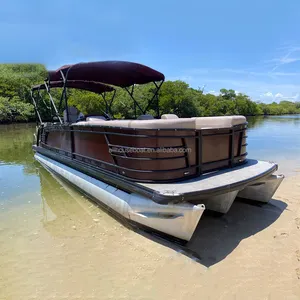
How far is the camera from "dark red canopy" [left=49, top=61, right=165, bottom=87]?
221 inches

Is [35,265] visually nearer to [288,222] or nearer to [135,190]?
[135,190]

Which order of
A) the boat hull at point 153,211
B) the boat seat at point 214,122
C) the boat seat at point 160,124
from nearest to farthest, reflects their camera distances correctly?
the boat hull at point 153,211, the boat seat at point 160,124, the boat seat at point 214,122

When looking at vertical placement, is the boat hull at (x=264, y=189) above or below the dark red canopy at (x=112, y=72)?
below

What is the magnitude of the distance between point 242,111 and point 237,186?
8627cm

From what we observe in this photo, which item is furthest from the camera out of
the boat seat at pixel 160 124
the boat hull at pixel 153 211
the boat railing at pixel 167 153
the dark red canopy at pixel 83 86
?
the dark red canopy at pixel 83 86

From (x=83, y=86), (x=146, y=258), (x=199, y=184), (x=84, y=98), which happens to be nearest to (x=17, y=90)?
(x=84, y=98)

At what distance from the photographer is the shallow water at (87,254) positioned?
107 inches

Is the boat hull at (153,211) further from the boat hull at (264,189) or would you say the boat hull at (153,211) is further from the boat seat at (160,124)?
the boat hull at (264,189)

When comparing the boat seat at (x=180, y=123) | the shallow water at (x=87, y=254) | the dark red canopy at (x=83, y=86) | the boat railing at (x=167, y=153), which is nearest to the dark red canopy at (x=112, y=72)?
the dark red canopy at (x=83, y=86)

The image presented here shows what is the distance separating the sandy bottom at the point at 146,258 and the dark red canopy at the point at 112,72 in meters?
3.06

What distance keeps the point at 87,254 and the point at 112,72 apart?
4391 millimetres

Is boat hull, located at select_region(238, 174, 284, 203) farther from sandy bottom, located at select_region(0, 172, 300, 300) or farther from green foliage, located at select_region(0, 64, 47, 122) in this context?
green foliage, located at select_region(0, 64, 47, 122)

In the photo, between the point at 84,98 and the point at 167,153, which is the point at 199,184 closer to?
the point at 167,153

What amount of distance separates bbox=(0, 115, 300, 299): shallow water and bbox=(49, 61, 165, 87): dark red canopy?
9.28 feet
